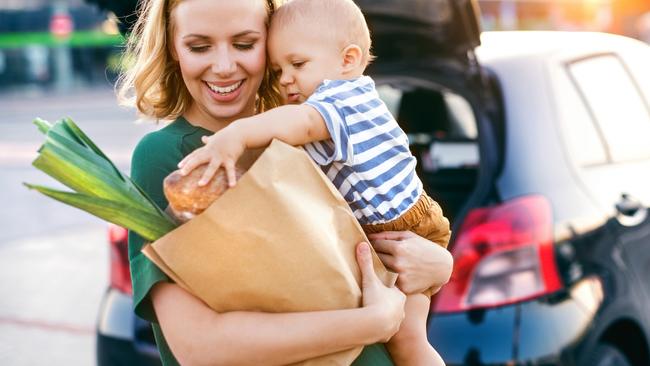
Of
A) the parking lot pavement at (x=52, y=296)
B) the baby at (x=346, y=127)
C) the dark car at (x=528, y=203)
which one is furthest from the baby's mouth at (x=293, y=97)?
the parking lot pavement at (x=52, y=296)

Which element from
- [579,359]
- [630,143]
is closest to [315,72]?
[579,359]

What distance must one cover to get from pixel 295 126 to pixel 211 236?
0.26 metres

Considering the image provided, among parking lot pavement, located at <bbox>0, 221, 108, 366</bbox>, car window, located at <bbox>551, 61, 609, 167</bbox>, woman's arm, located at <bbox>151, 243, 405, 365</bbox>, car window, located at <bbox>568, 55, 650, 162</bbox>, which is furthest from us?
parking lot pavement, located at <bbox>0, 221, 108, 366</bbox>

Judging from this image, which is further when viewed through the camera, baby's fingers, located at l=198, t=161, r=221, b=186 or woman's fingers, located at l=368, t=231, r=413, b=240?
woman's fingers, located at l=368, t=231, r=413, b=240

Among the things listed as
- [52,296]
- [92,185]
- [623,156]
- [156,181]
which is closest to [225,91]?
[156,181]

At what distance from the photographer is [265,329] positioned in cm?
158

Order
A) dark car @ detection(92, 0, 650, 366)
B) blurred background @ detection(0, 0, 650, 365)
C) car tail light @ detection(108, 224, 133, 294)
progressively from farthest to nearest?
blurred background @ detection(0, 0, 650, 365)
car tail light @ detection(108, 224, 133, 294)
dark car @ detection(92, 0, 650, 366)

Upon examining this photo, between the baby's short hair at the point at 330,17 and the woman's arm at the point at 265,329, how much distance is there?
1.46 feet

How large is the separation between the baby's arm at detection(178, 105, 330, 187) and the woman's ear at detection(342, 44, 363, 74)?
21cm

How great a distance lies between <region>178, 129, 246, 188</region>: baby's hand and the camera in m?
1.50

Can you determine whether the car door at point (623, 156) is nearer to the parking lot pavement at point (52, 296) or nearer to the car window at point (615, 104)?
the car window at point (615, 104)

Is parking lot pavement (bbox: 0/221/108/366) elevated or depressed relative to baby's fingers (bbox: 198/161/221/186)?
depressed

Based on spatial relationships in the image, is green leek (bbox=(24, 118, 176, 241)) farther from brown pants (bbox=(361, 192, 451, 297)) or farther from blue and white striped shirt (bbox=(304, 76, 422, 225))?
brown pants (bbox=(361, 192, 451, 297))

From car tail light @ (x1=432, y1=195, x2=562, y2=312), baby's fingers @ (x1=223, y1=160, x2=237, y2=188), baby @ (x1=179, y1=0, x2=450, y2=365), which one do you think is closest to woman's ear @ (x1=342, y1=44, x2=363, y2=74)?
baby @ (x1=179, y1=0, x2=450, y2=365)
